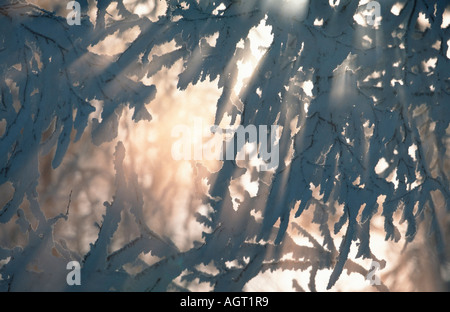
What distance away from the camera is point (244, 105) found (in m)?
1.73

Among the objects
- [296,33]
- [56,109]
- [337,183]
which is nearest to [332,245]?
[337,183]

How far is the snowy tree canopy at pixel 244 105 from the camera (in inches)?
66.4

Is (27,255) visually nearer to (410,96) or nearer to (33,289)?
(33,289)

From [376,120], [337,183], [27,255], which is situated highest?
A: [376,120]

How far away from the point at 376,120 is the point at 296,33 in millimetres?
624

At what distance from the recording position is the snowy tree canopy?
169 cm

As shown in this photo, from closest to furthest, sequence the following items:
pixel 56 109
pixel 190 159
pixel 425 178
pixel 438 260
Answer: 1. pixel 56 109
2. pixel 425 178
3. pixel 190 159
4. pixel 438 260

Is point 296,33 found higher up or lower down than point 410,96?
higher up

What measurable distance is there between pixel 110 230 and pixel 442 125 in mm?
2003

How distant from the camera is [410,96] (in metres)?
1.90

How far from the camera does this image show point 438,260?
2.40 m

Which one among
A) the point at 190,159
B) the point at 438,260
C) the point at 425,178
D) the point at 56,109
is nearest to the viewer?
the point at 56,109
